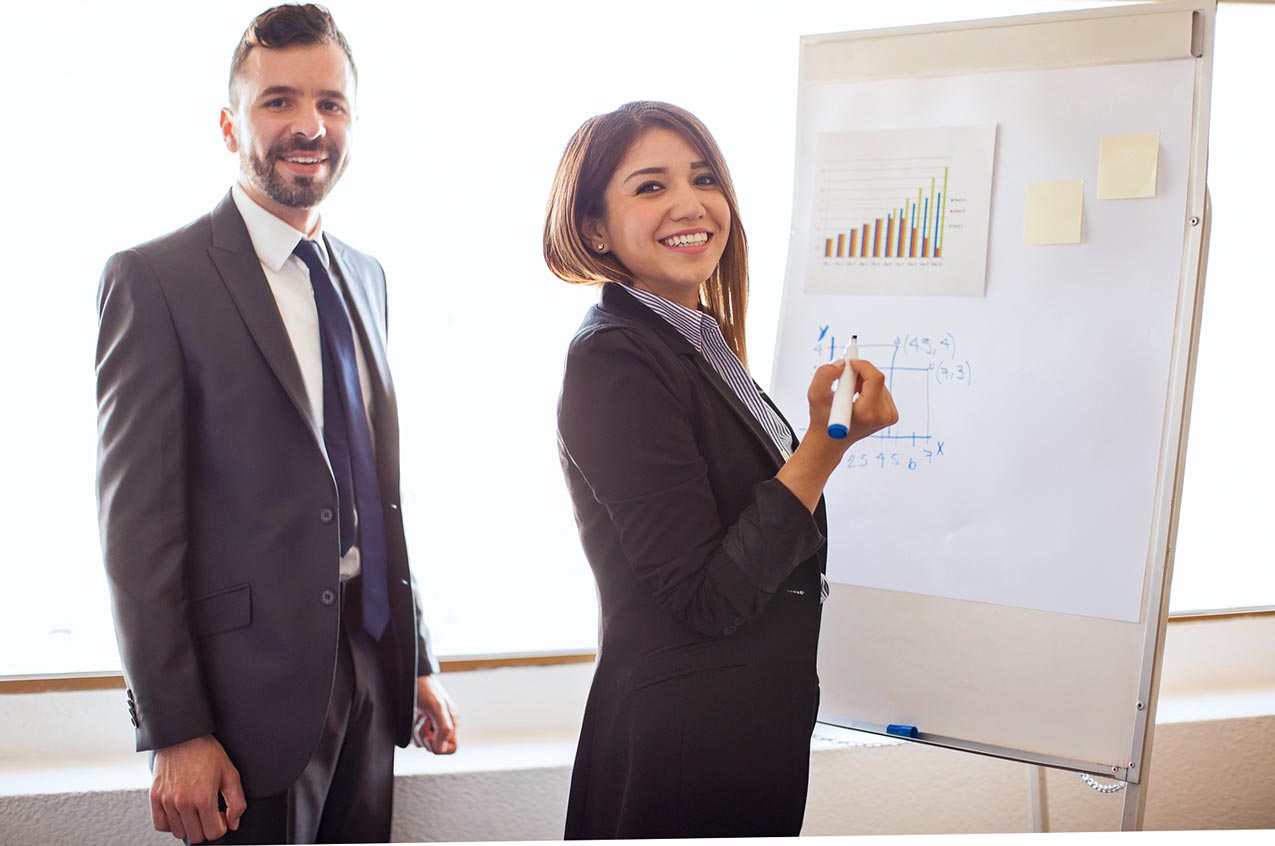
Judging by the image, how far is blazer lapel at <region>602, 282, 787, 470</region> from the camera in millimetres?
1280

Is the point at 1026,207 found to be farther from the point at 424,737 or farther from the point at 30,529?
the point at 30,529

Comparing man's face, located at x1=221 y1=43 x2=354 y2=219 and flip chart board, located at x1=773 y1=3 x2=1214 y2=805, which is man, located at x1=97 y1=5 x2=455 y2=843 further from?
flip chart board, located at x1=773 y1=3 x2=1214 y2=805

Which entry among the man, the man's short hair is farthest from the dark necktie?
the man's short hair

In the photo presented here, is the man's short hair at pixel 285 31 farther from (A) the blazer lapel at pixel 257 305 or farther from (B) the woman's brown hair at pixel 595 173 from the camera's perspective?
(B) the woman's brown hair at pixel 595 173

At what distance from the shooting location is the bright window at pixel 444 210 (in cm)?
172

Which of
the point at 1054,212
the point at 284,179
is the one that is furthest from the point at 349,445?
the point at 1054,212

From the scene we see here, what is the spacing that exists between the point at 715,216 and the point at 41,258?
4.04 ft

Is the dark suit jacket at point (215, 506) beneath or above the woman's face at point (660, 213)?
beneath

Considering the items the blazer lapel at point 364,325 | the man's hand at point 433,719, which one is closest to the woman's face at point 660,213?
the blazer lapel at point 364,325

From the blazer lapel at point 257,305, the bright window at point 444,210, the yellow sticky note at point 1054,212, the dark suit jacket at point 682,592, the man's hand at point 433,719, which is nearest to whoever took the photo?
the dark suit jacket at point 682,592

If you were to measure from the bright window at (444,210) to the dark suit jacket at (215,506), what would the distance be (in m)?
0.50

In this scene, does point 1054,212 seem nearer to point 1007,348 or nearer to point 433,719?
point 1007,348

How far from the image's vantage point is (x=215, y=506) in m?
1.31

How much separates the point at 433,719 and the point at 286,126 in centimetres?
96
